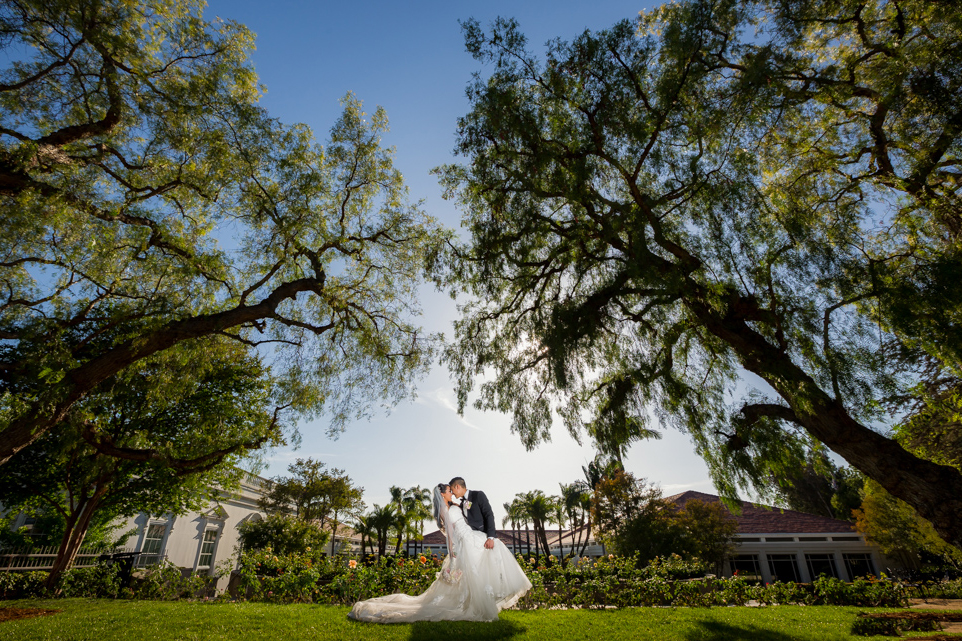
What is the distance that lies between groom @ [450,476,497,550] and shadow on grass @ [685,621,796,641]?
9.89 feet

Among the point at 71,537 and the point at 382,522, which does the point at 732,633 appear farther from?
the point at 382,522

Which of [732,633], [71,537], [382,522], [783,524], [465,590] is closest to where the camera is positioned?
[732,633]

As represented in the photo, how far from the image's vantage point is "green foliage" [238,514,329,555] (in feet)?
68.7

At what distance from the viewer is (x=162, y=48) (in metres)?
7.85

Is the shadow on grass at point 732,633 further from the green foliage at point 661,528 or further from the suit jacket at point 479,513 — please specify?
the green foliage at point 661,528

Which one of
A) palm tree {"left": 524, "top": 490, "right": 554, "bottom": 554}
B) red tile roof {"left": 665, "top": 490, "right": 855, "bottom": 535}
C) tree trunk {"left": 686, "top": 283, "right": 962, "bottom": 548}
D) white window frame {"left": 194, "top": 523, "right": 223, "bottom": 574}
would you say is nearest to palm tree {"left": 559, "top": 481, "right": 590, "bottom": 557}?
palm tree {"left": 524, "top": 490, "right": 554, "bottom": 554}

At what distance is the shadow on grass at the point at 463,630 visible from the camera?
475 centimetres

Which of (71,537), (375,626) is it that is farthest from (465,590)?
(71,537)

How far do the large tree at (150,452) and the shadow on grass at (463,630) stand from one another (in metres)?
7.78

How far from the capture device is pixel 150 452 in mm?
9570

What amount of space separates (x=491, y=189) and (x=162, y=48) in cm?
698

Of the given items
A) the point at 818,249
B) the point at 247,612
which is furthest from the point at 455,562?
the point at 818,249

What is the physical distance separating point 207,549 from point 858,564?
38737 millimetres

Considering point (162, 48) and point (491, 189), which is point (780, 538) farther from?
point (162, 48)
